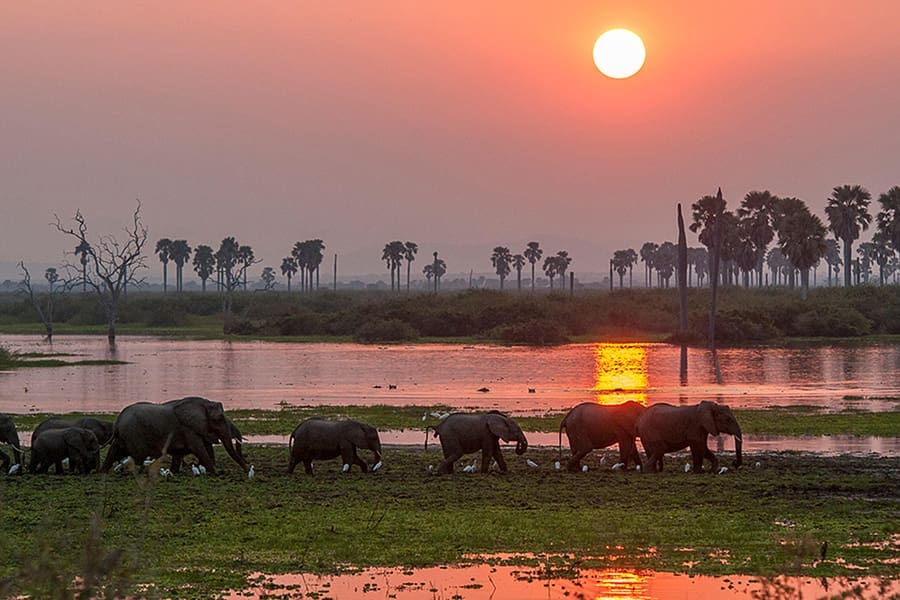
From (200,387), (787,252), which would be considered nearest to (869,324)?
(787,252)

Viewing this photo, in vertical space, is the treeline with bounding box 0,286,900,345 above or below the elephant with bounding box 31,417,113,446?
above

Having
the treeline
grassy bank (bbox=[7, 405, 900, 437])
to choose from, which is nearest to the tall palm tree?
the treeline

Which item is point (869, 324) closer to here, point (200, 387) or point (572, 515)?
point (200, 387)

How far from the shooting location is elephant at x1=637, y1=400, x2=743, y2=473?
23047 mm

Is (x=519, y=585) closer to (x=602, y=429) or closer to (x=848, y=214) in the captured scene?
(x=602, y=429)

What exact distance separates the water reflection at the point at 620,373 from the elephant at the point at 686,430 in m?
16.3

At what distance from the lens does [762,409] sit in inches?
1531

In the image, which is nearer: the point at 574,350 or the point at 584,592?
the point at 584,592

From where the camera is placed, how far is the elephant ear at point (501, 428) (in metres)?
22.9

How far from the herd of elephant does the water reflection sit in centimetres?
1639

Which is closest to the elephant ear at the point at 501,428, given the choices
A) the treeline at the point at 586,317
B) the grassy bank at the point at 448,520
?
the grassy bank at the point at 448,520

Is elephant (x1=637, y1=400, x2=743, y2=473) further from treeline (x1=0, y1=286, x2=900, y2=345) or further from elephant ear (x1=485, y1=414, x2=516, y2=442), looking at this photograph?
treeline (x1=0, y1=286, x2=900, y2=345)

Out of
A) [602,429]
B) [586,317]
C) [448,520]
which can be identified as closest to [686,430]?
[602,429]

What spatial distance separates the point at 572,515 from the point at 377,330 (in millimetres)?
82739
